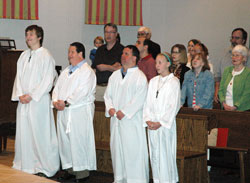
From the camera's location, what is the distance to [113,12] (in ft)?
38.3

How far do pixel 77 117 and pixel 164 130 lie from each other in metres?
1.22

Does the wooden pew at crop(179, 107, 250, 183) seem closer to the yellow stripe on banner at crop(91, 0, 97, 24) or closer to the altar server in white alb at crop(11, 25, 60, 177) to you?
the altar server in white alb at crop(11, 25, 60, 177)

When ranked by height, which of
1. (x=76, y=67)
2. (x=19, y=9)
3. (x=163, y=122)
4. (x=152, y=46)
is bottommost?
(x=163, y=122)

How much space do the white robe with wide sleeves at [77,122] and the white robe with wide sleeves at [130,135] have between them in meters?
0.38

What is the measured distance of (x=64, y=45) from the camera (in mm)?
11500

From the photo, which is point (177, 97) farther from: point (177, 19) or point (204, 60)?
point (177, 19)

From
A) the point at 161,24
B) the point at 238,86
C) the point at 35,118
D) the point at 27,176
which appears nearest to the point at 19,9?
the point at 161,24

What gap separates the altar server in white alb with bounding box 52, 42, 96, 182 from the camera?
624 centimetres

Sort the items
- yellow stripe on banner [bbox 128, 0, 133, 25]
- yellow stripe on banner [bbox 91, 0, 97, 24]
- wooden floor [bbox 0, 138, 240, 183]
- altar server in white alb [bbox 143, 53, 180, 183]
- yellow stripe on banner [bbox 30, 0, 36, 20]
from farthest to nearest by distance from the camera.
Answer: yellow stripe on banner [bbox 128, 0, 133, 25]
yellow stripe on banner [bbox 91, 0, 97, 24]
yellow stripe on banner [bbox 30, 0, 36, 20]
altar server in white alb [bbox 143, 53, 180, 183]
wooden floor [bbox 0, 138, 240, 183]

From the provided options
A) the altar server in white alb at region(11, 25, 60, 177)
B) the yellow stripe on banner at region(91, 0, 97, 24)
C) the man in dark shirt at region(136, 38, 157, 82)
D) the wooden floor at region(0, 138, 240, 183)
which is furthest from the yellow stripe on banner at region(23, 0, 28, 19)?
the man in dark shirt at region(136, 38, 157, 82)

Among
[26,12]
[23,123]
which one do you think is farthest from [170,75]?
[26,12]

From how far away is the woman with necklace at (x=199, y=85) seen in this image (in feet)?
21.5

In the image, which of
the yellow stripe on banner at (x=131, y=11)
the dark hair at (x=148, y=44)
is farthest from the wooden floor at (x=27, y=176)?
the yellow stripe on banner at (x=131, y=11)

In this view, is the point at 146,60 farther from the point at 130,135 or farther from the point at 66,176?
the point at 66,176
